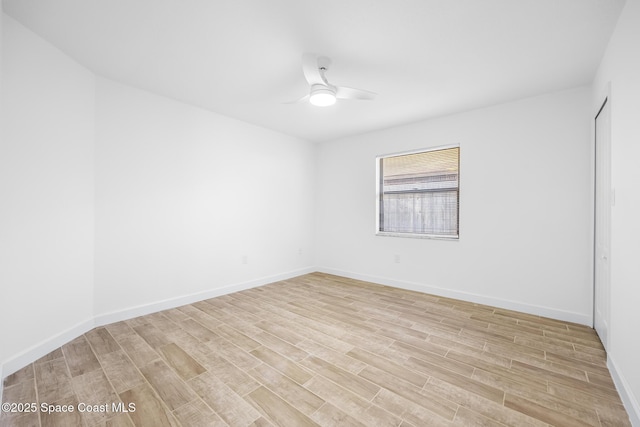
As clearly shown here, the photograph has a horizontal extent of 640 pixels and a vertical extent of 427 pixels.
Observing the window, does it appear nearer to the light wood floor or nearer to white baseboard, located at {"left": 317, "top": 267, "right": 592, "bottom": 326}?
white baseboard, located at {"left": 317, "top": 267, "right": 592, "bottom": 326}

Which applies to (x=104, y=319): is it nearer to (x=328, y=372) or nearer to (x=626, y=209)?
(x=328, y=372)

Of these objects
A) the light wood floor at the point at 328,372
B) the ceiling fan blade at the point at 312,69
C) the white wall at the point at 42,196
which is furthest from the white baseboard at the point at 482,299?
the white wall at the point at 42,196

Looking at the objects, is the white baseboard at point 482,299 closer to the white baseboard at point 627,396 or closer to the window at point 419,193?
the window at point 419,193

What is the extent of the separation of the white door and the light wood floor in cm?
23

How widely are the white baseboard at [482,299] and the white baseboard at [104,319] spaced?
178 cm

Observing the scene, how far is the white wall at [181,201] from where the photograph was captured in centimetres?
286

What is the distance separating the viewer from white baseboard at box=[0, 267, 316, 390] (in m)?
2.01

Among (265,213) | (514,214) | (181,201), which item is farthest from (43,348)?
(514,214)

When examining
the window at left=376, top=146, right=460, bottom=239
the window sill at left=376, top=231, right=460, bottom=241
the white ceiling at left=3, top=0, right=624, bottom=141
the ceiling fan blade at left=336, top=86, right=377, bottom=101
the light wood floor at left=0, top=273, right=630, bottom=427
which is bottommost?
the light wood floor at left=0, top=273, right=630, bottom=427

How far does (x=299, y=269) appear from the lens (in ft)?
16.7

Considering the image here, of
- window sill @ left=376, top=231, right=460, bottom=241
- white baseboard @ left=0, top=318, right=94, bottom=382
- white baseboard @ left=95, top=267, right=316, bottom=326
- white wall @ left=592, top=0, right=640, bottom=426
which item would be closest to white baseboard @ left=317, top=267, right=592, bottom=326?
window sill @ left=376, top=231, right=460, bottom=241

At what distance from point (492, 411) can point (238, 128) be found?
166 inches

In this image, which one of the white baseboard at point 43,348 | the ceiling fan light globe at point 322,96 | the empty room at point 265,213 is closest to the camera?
the empty room at point 265,213

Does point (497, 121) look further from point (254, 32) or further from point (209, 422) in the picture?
point (209, 422)
